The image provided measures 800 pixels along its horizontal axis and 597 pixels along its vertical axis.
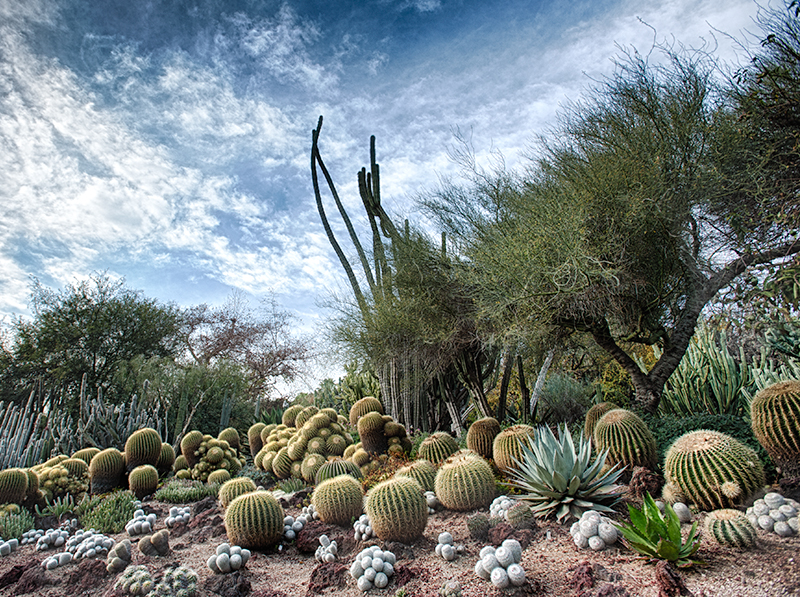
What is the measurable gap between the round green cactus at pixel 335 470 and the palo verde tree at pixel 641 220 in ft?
9.52

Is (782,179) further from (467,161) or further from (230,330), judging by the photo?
(230,330)

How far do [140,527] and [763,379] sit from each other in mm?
8047

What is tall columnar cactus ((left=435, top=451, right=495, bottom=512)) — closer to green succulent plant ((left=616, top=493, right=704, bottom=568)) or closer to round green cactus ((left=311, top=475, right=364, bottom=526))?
round green cactus ((left=311, top=475, right=364, bottom=526))

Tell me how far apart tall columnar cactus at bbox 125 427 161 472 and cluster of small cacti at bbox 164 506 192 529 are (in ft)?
8.43

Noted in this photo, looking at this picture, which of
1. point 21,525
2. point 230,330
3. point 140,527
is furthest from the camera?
point 230,330

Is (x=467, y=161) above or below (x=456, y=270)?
above

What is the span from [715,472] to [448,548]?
2270 mm

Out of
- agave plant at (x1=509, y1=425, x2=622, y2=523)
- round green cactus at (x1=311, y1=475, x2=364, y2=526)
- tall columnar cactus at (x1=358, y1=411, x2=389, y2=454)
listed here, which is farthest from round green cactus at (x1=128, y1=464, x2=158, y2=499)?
agave plant at (x1=509, y1=425, x2=622, y2=523)

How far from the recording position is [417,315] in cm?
880

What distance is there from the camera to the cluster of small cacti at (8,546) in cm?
534

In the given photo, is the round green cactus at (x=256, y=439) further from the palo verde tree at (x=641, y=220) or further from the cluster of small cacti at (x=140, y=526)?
the palo verde tree at (x=641, y=220)

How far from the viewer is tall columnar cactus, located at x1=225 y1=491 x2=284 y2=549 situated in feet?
14.9

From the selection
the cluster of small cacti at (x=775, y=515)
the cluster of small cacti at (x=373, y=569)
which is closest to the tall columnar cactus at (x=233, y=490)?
the cluster of small cacti at (x=373, y=569)

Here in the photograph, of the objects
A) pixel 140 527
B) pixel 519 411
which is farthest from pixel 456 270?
pixel 140 527
